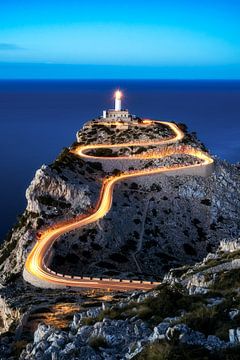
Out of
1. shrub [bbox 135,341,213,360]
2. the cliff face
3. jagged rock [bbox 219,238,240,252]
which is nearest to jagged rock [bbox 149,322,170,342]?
shrub [bbox 135,341,213,360]

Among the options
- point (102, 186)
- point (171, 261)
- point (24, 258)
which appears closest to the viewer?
point (24, 258)

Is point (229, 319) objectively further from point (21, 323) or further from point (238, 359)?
point (21, 323)

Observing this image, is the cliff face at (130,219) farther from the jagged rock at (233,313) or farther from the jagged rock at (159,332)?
the jagged rock at (159,332)

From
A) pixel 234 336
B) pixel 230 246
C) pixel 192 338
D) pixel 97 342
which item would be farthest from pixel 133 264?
pixel 234 336

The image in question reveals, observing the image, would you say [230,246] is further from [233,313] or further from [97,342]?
[97,342]

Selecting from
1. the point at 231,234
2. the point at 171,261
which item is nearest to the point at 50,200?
the point at 171,261

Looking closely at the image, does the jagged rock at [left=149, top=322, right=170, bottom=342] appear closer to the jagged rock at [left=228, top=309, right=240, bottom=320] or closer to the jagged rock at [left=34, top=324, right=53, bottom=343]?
the jagged rock at [left=228, top=309, right=240, bottom=320]

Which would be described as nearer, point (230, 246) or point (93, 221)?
point (230, 246)
